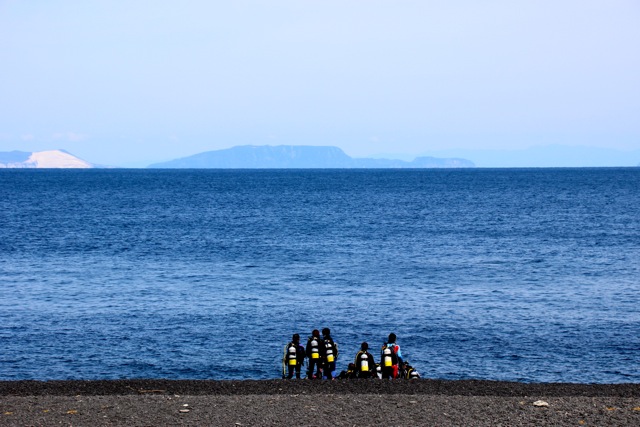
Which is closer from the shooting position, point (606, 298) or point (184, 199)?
point (606, 298)

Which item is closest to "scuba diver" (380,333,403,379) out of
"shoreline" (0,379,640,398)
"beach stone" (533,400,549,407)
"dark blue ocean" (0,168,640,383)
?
"shoreline" (0,379,640,398)

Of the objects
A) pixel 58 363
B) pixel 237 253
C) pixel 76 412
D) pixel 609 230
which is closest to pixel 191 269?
pixel 237 253

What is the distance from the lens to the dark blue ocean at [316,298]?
31.1 m

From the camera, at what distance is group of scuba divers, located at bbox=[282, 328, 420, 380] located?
2478 centimetres

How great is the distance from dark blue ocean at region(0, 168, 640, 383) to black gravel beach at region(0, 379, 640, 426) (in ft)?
21.7

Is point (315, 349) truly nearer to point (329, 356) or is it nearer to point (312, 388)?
point (329, 356)

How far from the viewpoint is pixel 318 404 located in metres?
19.2

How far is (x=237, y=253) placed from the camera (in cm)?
6606

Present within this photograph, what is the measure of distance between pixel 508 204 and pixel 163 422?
119m

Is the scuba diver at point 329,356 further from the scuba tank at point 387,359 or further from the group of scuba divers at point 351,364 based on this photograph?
the scuba tank at point 387,359

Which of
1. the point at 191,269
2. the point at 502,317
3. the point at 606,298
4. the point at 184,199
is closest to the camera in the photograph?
the point at 502,317

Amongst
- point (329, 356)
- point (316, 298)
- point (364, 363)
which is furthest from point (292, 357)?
point (316, 298)

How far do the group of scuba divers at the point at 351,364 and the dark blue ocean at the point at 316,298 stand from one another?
4145 millimetres

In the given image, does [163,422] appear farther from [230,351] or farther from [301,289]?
[301,289]
